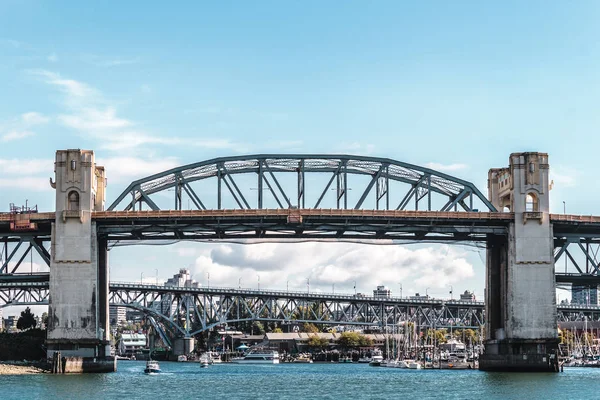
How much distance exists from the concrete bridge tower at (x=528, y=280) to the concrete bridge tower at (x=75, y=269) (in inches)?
1606

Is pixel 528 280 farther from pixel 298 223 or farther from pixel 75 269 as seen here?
pixel 75 269

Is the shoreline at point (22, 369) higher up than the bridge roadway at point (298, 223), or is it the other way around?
the bridge roadway at point (298, 223)

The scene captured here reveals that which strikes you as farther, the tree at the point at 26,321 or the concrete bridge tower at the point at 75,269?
the tree at the point at 26,321

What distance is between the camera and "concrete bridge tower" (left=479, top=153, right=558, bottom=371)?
111 meters

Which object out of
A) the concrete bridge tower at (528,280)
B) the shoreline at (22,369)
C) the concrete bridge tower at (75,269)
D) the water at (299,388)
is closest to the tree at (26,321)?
the shoreline at (22,369)

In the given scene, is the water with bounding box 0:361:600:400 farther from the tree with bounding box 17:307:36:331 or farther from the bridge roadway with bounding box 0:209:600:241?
the tree with bounding box 17:307:36:331

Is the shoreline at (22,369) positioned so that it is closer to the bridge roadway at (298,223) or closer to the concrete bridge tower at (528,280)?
the bridge roadway at (298,223)

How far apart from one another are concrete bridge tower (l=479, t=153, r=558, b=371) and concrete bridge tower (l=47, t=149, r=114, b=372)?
40783 millimetres

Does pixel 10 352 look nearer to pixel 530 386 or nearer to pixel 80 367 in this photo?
pixel 80 367

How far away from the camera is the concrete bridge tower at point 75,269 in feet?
354

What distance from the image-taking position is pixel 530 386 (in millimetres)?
93500

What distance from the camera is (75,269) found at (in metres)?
109

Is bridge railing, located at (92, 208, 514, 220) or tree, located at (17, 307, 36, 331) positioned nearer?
bridge railing, located at (92, 208, 514, 220)

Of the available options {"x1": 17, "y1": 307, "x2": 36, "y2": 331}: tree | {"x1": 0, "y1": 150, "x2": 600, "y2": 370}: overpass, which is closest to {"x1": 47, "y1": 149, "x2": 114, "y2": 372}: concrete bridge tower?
{"x1": 0, "y1": 150, "x2": 600, "y2": 370}: overpass
